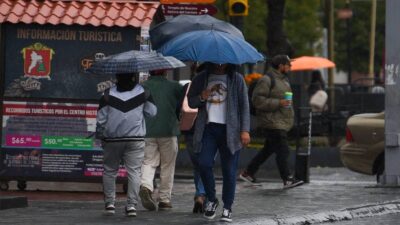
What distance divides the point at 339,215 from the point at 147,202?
2122 mm

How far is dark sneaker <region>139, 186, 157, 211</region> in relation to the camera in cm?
1325

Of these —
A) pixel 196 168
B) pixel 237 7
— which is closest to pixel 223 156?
pixel 196 168

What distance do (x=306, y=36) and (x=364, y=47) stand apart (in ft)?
42.9

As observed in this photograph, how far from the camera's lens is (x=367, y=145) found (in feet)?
59.2

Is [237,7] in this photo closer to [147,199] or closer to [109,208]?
[147,199]

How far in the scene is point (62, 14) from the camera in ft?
50.3

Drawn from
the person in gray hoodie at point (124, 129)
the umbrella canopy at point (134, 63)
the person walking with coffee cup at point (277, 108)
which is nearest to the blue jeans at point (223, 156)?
the person in gray hoodie at point (124, 129)

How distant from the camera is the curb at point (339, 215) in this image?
1222 centimetres

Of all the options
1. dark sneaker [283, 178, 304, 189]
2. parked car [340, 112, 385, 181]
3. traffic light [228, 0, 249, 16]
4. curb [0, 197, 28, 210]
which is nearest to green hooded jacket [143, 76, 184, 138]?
curb [0, 197, 28, 210]

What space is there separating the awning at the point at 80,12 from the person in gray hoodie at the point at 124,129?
2675mm

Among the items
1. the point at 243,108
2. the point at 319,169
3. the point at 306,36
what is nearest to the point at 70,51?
the point at 243,108

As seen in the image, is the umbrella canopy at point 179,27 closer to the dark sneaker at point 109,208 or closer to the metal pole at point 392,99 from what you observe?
the dark sneaker at point 109,208

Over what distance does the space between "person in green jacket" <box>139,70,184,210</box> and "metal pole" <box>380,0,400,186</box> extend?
4.50 meters

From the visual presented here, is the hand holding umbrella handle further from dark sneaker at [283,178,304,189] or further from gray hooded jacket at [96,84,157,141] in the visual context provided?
dark sneaker at [283,178,304,189]
